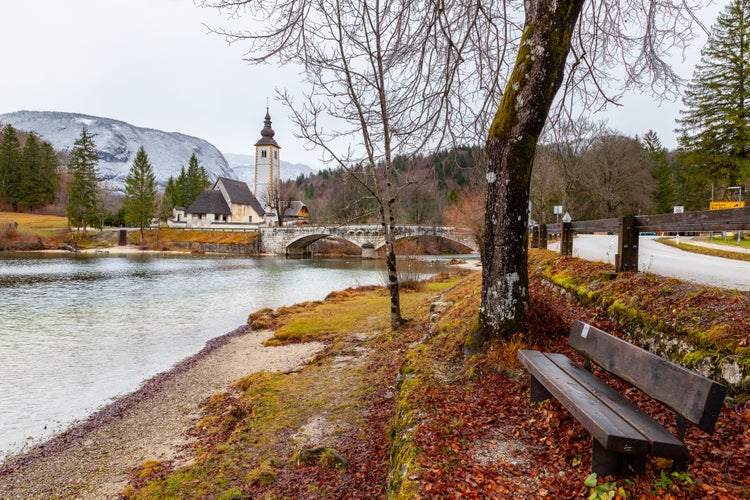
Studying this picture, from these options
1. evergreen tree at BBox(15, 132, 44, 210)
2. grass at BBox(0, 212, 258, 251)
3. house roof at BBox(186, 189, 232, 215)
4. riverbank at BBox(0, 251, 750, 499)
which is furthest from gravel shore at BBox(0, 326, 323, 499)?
evergreen tree at BBox(15, 132, 44, 210)

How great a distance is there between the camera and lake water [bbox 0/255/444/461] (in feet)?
22.9

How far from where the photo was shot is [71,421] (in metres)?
6.19

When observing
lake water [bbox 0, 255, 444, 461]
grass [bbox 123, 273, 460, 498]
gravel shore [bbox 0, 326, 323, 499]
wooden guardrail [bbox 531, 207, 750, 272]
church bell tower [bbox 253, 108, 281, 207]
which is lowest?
lake water [bbox 0, 255, 444, 461]

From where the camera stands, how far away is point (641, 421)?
7.37ft

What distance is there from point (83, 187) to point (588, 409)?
63.7 m

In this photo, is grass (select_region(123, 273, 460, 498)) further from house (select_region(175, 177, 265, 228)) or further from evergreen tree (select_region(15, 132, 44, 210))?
evergreen tree (select_region(15, 132, 44, 210))

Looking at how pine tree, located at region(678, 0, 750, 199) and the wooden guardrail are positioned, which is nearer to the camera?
the wooden guardrail

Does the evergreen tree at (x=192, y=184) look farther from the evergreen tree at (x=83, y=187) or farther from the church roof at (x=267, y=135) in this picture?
the evergreen tree at (x=83, y=187)

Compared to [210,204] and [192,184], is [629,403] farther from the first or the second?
[192,184]

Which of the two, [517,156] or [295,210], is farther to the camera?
[295,210]

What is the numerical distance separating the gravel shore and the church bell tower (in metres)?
62.0

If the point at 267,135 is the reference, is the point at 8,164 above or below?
below

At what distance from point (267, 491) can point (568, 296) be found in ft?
15.3

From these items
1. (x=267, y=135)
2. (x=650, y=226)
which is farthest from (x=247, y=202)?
(x=650, y=226)
